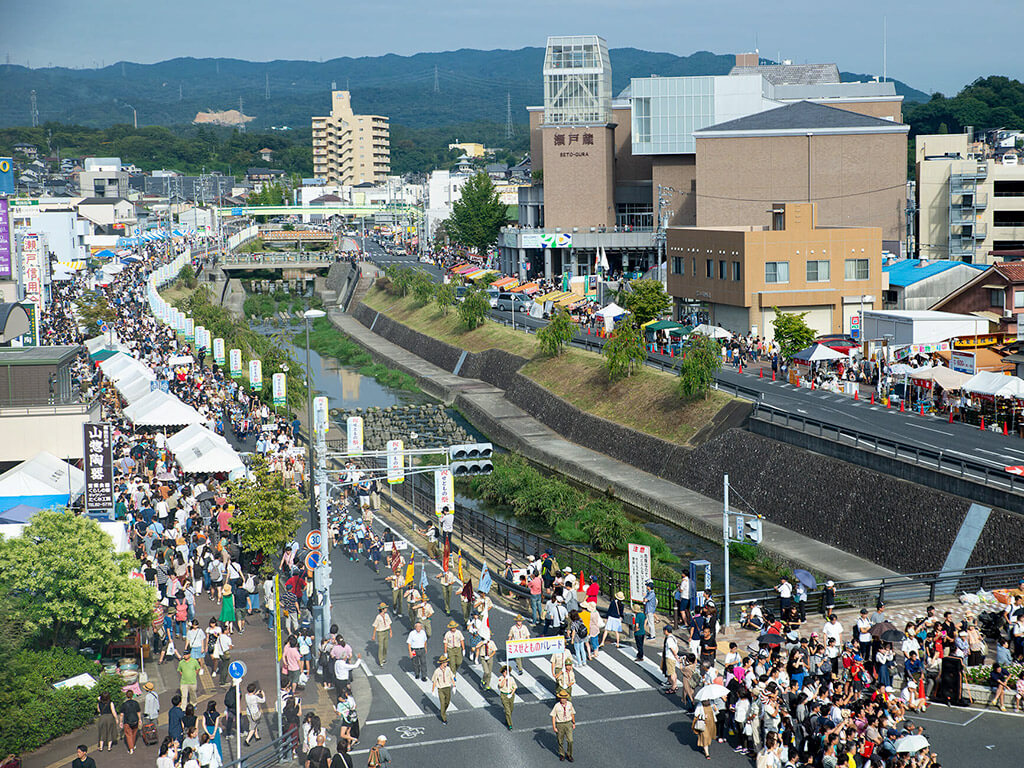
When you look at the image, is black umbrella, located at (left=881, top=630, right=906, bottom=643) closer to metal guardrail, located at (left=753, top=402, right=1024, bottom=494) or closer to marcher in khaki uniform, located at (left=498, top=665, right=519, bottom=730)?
marcher in khaki uniform, located at (left=498, top=665, right=519, bottom=730)

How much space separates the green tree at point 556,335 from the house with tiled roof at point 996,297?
16719 millimetres

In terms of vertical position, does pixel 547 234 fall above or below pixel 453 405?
above

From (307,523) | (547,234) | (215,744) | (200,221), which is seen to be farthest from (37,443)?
(200,221)

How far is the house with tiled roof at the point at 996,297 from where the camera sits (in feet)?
146

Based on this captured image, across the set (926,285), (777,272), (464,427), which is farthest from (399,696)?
(926,285)

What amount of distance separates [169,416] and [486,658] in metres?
20.2

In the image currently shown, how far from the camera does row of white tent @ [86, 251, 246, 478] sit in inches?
1196

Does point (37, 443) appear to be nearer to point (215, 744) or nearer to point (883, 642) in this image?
point (215, 744)

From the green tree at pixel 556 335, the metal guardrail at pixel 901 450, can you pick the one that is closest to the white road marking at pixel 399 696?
the metal guardrail at pixel 901 450

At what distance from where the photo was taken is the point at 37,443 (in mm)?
30859

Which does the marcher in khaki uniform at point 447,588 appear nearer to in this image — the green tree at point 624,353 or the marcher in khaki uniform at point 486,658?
the marcher in khaki uniform at point 486,658

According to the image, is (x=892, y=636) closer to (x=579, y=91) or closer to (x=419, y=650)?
(x=419, y=650)

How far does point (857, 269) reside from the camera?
5253 centimetres

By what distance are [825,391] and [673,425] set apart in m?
5.62
